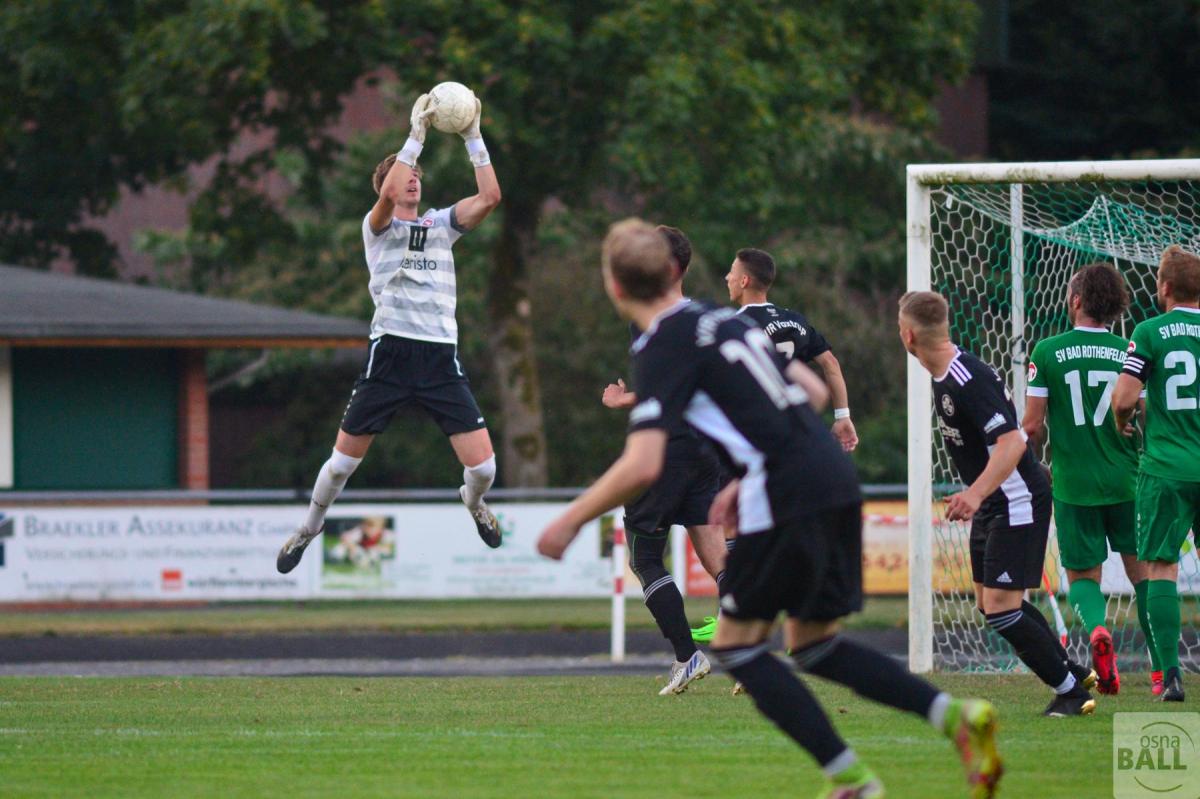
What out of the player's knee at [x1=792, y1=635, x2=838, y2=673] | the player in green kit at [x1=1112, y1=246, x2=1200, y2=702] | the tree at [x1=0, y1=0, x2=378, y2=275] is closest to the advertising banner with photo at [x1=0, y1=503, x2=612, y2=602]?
the tree at [x1=0, y1=0, x2=378, y2=275]

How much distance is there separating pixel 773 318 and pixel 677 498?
1.27m

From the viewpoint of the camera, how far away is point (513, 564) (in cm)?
1916

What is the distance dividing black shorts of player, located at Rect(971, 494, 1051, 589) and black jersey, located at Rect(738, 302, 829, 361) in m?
1.90

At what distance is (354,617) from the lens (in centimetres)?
1948

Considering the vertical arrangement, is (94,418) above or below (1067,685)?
above

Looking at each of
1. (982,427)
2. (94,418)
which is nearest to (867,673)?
(982,427)

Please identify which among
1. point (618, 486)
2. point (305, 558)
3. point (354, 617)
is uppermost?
point (618, 486)

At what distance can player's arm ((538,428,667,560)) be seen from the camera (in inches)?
208

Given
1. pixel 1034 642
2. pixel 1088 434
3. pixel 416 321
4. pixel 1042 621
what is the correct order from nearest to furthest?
pixel 1034 642
pixel 1042 621
pixel 1088 434
pixel 416 321

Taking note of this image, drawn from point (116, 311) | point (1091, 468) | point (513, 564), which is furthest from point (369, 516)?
point (1091, 468)

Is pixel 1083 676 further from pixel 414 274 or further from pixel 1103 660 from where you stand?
pixel 414 274

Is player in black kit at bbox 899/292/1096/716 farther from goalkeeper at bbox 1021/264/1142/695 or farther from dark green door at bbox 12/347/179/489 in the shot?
dark green door at bbox 12/347/179/489

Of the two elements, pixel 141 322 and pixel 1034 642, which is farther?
pixel 141 322

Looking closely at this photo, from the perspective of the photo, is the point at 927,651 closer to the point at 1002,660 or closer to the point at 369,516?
the point at 1002,660
